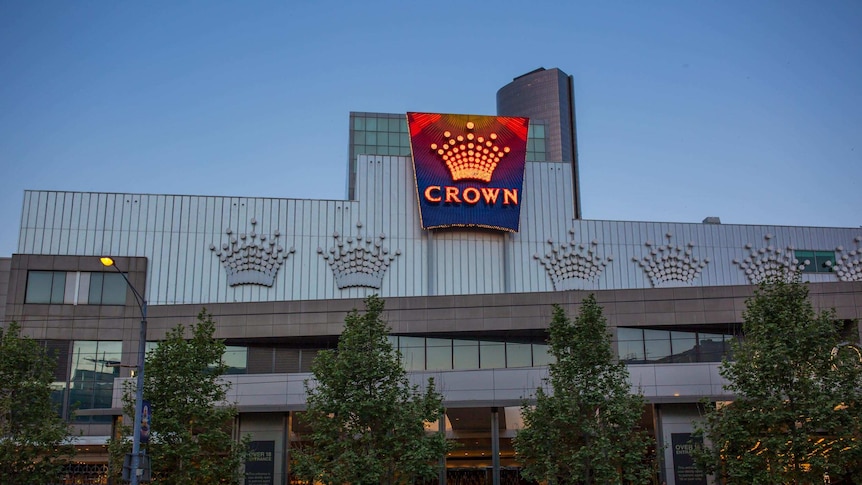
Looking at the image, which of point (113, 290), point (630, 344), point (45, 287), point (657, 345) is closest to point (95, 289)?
point (113, 290)

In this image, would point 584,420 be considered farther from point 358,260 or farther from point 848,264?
point 848,264

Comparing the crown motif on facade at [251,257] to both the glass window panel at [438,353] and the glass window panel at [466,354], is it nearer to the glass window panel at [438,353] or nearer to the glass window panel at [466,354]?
the glass window panel at [438,353]

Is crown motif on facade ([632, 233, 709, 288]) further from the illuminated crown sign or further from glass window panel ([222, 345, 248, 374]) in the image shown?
glass window panel ([222, 345, 248, 374])

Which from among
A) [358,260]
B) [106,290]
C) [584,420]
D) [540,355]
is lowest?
[584,420]

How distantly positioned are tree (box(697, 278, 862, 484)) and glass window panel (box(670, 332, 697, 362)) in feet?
33.3

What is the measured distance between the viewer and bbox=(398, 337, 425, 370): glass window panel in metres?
46.2

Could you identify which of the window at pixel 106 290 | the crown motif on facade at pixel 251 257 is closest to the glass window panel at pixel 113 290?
the window at pixel 106 290

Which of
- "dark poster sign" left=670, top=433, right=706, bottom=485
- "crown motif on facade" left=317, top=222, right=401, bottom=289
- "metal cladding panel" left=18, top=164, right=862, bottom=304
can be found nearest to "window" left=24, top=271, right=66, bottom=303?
"metal cladding panel" left=18, top=164, right=862, bottom=304

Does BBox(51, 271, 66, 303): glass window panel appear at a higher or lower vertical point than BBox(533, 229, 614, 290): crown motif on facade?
lower

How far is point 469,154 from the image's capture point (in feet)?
186

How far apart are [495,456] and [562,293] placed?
977 centimetres

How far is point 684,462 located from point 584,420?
1018 centimetres

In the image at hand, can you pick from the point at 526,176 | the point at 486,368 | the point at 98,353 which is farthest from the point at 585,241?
the point at 98,353

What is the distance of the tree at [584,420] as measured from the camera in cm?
3284
